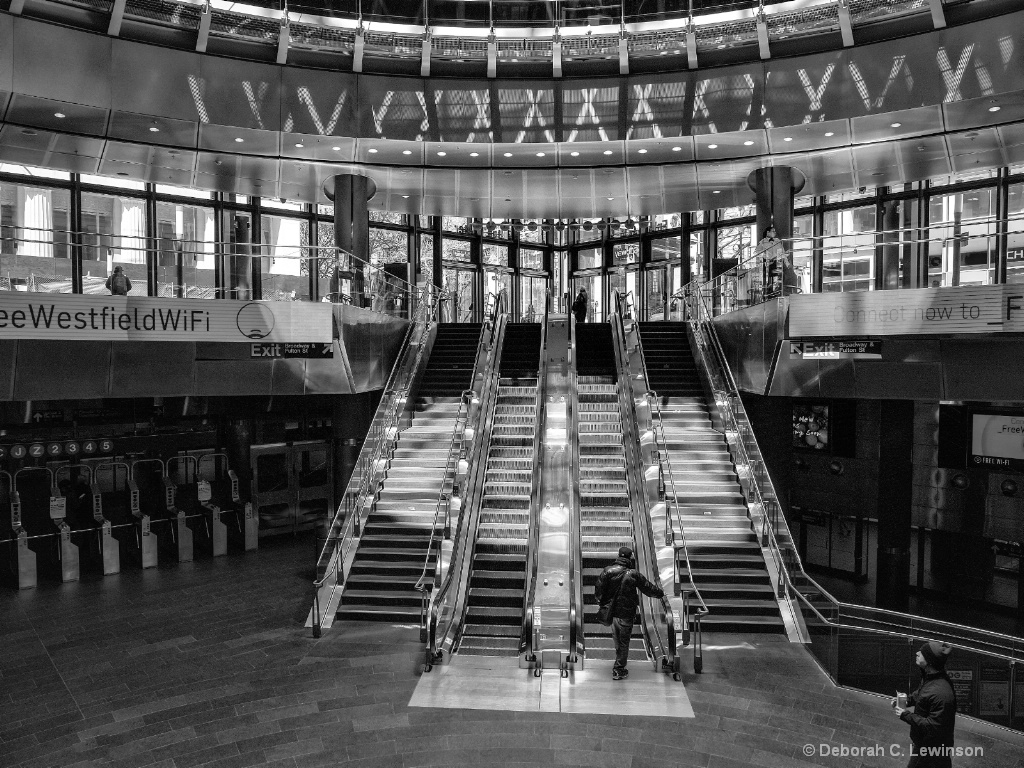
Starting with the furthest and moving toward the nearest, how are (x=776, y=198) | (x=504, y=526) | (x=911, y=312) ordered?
1. (x=776, y=198)
2. (x=504, y=526)
3. (x=911, y=312)

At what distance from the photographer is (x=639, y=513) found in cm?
1145

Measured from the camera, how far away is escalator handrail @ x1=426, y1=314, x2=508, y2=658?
9191 mm

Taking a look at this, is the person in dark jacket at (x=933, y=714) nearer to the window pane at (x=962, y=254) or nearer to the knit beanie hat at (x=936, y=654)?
the knit beanie hat at (x=936, y=654)

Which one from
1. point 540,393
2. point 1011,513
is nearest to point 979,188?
point 1011,513

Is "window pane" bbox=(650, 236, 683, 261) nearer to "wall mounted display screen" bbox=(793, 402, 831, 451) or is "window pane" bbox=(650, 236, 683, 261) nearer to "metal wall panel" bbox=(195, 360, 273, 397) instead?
"wall mounted display screen" bbox=(793, 402, 831, 451)

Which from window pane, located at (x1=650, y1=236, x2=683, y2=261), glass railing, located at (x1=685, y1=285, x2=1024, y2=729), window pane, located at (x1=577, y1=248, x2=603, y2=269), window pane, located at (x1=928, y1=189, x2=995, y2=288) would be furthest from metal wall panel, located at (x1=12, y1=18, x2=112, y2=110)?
window pane, located at (x1=577, y1=248, x2=603, y2=269)

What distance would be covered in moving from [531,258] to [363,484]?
64.7ft

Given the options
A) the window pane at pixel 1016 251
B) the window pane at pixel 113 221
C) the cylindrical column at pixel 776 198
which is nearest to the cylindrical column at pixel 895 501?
Answer: the window pane at pixel 1016 251

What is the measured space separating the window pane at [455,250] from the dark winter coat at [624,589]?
19.3 meters

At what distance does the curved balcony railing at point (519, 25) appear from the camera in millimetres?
13969

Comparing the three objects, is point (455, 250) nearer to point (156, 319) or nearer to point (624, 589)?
point (156, 319)

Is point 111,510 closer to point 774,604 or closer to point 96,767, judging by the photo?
point 96,767

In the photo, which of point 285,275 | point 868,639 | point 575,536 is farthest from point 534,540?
point 285,275

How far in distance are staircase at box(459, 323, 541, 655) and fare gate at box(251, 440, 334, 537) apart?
4.53 meters
